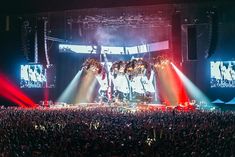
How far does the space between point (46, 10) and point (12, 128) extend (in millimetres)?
3708

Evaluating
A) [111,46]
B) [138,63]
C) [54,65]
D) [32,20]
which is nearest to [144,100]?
[138,63]

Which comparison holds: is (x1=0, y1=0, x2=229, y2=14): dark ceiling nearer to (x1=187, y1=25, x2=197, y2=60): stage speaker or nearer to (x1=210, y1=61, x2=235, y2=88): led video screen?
(x1=187, y1=25, x2=197, y2=60): stage speaker

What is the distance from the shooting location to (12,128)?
966 centimetres

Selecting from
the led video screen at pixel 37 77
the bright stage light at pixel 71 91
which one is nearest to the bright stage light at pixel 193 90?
the bright stage light at pixel 71 91

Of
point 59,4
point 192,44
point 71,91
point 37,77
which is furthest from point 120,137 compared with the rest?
point 71,91

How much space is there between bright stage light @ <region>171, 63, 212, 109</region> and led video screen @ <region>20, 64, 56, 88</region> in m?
6.14

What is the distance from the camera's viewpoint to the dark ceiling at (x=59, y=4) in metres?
11.2

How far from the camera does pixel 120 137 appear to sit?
334 inches

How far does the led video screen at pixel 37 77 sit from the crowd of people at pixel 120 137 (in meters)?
11.9

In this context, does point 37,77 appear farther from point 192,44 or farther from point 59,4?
point 59,4

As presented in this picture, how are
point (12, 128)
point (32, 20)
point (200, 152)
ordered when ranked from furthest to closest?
point (32, 20) < point (12, 128) < point (200, 152)

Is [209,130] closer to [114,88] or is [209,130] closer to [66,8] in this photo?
[66,8]

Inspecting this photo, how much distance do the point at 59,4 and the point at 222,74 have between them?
31.4ft

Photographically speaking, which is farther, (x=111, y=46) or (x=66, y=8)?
(x=111, y=46)
